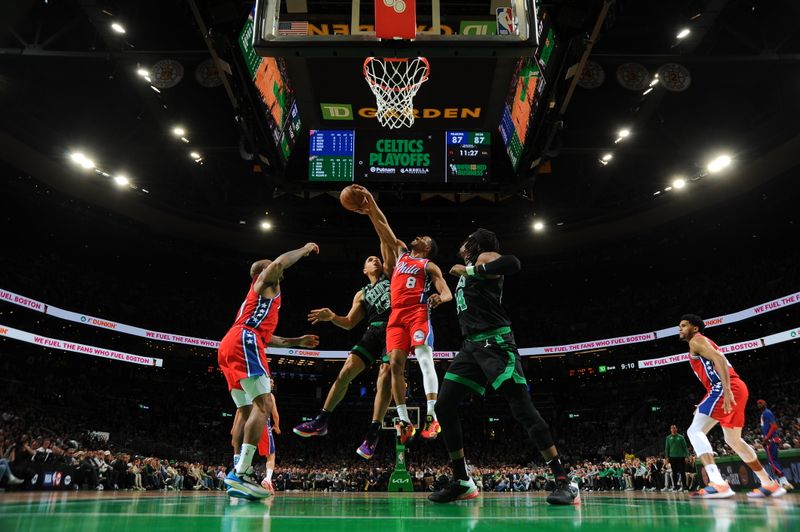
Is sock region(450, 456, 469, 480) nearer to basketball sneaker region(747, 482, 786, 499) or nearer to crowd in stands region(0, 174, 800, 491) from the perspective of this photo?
basketball sneaker region(747, 482, 786, 499)

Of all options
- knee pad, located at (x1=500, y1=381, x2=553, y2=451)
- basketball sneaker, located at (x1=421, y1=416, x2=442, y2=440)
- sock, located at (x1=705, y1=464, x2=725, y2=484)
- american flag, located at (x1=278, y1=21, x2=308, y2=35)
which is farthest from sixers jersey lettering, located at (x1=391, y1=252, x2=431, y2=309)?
sock, located at (x1=705, y1=464, x2=725, y2=484)

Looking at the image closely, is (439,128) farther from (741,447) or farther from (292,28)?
(741,447)

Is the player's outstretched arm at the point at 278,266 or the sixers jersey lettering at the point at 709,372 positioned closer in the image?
the player's outstretched arm at the point at 278,266

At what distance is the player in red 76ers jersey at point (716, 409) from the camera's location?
6.42 m

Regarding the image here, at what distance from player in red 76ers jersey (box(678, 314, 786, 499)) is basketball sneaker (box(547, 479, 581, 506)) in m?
3.02

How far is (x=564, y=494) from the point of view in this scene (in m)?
4.24

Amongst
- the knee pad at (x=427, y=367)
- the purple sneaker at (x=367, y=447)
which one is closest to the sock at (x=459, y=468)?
the knee pad at (x=427, y=367)

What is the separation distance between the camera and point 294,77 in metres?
11.3

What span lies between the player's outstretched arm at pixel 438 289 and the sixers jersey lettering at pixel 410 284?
0.06m

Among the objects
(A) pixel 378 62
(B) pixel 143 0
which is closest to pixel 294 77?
(A) pixel 378 62

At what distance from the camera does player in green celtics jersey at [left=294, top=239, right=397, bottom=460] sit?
582 cm

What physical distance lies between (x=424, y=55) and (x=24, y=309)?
22.4 m

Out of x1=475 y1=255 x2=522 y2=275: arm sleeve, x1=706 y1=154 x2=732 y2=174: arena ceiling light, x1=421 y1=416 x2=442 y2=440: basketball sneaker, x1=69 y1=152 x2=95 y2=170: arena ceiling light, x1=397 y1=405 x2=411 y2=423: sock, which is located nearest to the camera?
x1=475 y1=255 x2=522 y2=275: arm sleeve

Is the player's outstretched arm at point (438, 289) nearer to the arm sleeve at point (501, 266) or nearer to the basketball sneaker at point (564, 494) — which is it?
the arm sleeve at point (501, 266)
